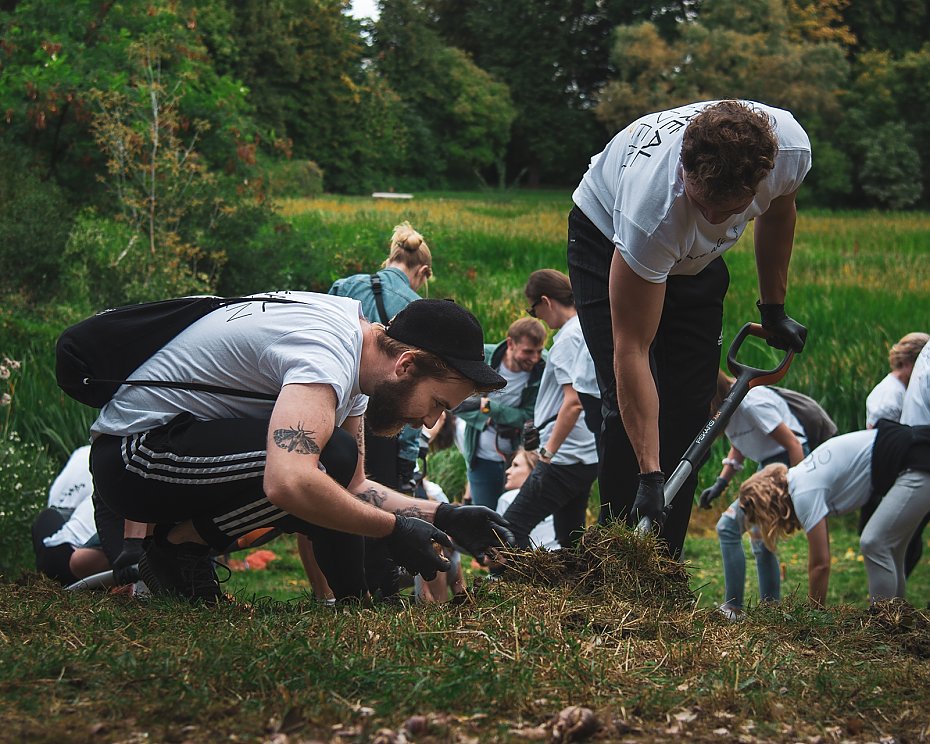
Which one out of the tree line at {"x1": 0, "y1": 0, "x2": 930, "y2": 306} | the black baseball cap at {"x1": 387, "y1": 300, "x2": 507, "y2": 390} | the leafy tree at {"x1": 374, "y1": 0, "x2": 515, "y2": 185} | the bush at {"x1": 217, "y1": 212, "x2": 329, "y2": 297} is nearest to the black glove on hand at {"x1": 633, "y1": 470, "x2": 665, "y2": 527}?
the black baseball cap at {"x1": 387, "y1": 300, "x2": 507, "y2": 390}

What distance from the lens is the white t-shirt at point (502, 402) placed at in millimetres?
6316

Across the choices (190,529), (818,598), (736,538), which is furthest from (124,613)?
(736,538)

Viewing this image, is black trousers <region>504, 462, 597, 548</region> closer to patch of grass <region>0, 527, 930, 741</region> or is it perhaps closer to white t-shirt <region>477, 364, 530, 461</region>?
white t-shirt <region>477, 364, 530, 461</region>

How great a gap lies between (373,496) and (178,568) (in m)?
0.68

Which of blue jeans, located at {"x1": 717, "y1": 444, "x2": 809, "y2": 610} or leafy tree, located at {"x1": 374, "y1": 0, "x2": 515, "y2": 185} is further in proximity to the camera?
leafy tree, located at {"x1": 374, "y1": 0, "x2": 515, "y2": 185}

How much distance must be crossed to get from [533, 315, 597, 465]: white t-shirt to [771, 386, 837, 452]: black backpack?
1404 mm

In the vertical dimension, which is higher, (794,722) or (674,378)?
(674,378)

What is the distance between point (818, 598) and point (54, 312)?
21.9 feet

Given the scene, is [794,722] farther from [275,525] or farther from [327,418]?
[275,525]

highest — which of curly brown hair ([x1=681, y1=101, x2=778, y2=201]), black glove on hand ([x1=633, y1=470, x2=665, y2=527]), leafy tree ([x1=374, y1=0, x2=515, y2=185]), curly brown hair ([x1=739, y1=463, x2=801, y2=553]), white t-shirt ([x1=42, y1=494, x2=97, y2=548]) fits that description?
leafy tree ([x1=374, y1=0, x2=515, y2=185])

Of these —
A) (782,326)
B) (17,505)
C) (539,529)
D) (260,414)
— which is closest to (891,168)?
(539,529)

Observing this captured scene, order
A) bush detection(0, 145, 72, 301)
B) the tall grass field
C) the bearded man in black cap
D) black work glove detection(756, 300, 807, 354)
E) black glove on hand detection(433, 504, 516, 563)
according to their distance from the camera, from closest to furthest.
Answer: the tall grass field, the bearded man in black cap, black glove on hand detection(433, 504, 516, 563), black work glove detection(756, 300, 807, 354), bush detection(0, 145, 72, 301)

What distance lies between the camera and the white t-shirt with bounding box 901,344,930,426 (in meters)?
4.92

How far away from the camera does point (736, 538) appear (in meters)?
6.02
